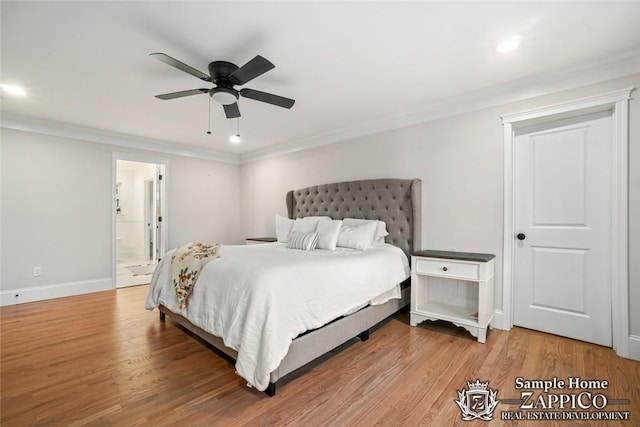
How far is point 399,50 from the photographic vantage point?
2.19 m

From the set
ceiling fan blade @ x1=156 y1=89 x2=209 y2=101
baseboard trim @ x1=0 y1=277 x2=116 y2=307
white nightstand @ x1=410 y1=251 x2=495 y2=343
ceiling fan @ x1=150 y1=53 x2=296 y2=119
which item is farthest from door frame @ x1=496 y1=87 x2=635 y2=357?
baseboard trim @ x1=0 y1=277 x2=116 y2=307

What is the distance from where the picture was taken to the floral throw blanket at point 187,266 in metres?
2.40

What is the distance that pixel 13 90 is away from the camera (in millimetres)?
2904

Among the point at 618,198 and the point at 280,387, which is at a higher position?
the point at 618,198

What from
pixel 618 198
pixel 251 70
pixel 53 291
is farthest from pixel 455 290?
pixel 53 291

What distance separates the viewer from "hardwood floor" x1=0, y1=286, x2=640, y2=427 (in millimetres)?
1637

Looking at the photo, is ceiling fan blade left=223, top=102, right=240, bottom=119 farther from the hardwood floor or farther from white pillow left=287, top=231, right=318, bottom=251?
the hardwood floor

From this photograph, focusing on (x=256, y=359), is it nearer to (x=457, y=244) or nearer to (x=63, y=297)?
(x=457, y=244)

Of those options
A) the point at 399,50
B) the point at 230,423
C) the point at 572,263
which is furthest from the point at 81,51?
the point at 572,263

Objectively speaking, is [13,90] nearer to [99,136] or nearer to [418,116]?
[99,136]

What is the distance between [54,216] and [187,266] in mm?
3025

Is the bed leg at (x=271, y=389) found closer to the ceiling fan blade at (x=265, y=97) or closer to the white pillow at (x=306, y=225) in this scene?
the white pillow at (x=306, y=225)

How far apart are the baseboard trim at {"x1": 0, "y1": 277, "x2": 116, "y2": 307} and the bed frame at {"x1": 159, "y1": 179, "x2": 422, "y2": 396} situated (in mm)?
2053

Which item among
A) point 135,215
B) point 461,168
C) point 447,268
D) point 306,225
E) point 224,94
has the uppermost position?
point 224,94
